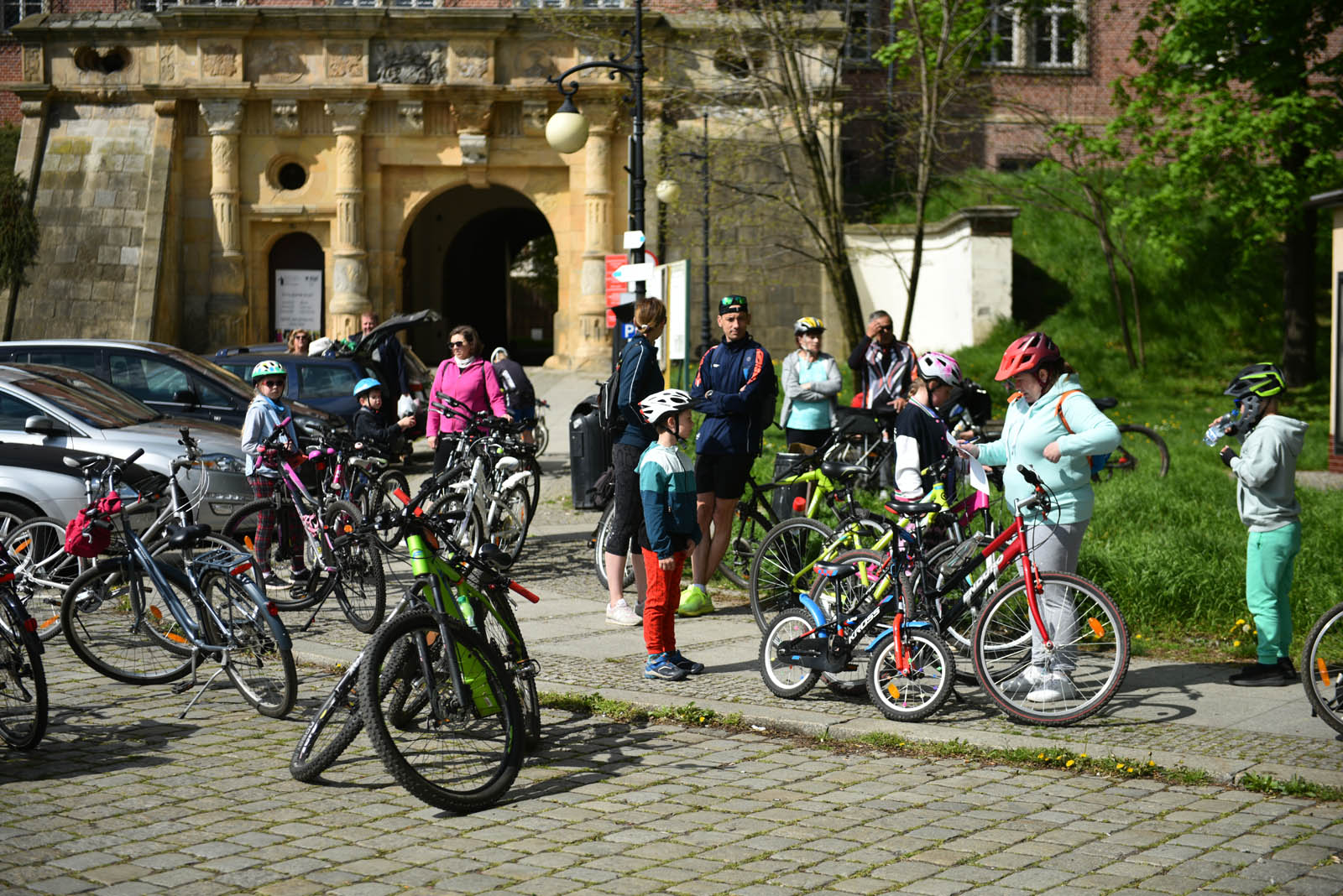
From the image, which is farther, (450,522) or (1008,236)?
(1008,236)

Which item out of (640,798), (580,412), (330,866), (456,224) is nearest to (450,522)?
(640,798)

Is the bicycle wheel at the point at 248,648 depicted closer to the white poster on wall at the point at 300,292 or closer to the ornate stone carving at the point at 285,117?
the ornate stone carving at the point at 285,117

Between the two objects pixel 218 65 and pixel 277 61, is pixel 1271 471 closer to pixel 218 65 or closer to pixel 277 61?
pixel 277 61

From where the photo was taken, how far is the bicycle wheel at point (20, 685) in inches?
259

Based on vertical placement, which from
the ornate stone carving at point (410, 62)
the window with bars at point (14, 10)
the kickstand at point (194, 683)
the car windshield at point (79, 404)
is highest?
the window with bars at point (14, 10)

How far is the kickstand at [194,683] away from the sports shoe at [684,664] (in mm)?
2290

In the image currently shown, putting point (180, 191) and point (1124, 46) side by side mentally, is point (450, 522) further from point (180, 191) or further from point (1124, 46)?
point (1124, 46)

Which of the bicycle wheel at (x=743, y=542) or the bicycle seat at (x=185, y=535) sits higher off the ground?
the bicycle seat at (x=185, y=535)

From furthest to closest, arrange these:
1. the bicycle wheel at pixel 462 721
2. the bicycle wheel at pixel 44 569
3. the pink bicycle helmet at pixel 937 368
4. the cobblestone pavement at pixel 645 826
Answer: the bicycle wheel at pixel 44 569 → the pink bicycle helmet at pixel 937 368 → the bicycle wheel at pixel 462 721 → the cobblestone pavement at pixel 645 826

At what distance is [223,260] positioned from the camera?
32594 mm

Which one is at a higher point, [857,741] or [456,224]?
[456,224]

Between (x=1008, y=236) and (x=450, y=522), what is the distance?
23158mm

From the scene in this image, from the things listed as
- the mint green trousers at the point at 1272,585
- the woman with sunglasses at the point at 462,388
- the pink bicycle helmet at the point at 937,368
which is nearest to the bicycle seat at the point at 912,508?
the pink bicycle helmet at the point at 937,368

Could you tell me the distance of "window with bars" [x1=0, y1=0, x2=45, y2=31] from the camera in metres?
39.3
